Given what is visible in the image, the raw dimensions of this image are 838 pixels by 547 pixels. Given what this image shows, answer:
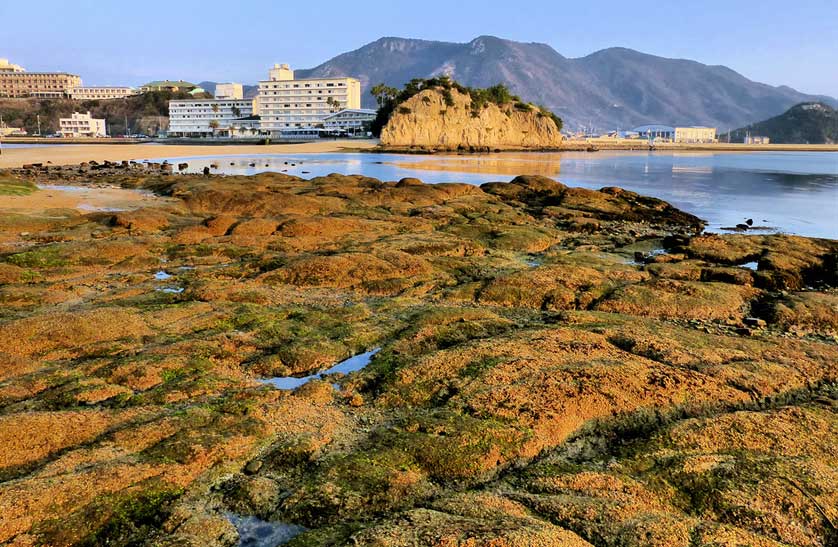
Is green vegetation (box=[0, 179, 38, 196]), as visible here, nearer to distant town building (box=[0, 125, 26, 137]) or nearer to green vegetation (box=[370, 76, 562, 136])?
green vegetation (box=[370, 76, 562, 136])

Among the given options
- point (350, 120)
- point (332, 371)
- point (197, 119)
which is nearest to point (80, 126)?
point (197, 119)

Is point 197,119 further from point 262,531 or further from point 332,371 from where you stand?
point 262,531

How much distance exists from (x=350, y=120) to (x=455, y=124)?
5081 cm

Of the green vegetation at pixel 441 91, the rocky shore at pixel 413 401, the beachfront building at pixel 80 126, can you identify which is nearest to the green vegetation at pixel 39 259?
the rocky shore at pixel 413 401

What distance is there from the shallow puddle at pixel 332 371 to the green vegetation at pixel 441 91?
5293 inches

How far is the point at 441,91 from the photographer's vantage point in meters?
144

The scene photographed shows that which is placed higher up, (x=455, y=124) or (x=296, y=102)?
(x=296, y=102)

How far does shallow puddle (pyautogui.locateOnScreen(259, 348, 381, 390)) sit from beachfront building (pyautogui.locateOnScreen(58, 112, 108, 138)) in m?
213

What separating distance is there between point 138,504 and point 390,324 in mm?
7521

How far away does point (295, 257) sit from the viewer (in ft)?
65.3

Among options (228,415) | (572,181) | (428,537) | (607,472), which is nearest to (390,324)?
(228,415)

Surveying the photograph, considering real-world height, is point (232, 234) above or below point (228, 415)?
above

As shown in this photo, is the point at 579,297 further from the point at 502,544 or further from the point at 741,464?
the point at 502,544

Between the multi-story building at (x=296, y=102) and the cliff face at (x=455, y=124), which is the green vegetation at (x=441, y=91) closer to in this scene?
the cliff face at (x=455, y=124)
